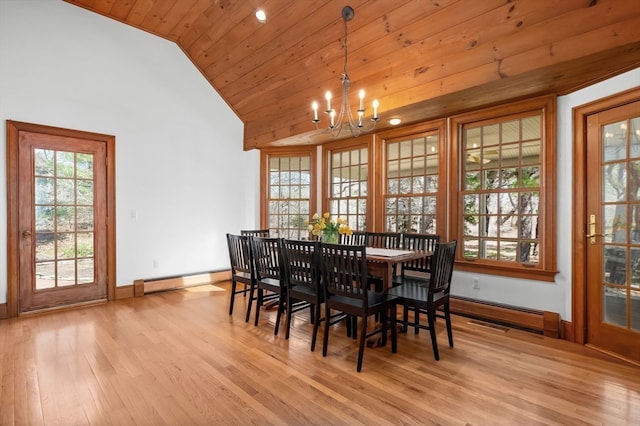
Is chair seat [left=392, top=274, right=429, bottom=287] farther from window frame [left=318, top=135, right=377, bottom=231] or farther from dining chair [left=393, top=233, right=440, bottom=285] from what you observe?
window frame [left=318, top=135, right=377, bottom=231]

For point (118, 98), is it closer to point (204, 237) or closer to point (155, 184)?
point (155, 184)

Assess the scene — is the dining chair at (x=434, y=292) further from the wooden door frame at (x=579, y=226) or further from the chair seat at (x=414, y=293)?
the wooden door frame at (x=579, y=226)

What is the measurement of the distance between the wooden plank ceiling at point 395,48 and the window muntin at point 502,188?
351 mm

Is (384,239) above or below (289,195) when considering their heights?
below

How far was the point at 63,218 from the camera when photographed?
4031mm

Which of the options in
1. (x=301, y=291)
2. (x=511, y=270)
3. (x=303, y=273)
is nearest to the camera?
(x=303, y=273)

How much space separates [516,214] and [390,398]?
240cm

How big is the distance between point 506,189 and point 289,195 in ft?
10.8

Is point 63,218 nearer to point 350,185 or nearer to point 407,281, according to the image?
point 350,185

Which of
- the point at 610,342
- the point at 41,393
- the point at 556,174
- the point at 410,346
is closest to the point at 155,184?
the point at 41,393

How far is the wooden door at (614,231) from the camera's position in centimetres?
255

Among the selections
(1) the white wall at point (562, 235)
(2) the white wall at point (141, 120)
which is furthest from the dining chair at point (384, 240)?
(2) the white wall at point (141, 120)

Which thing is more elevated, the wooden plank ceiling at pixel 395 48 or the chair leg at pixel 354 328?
the wooden plank ceiling at pixel 395 48

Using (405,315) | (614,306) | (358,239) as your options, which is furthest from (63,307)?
(614,306)
